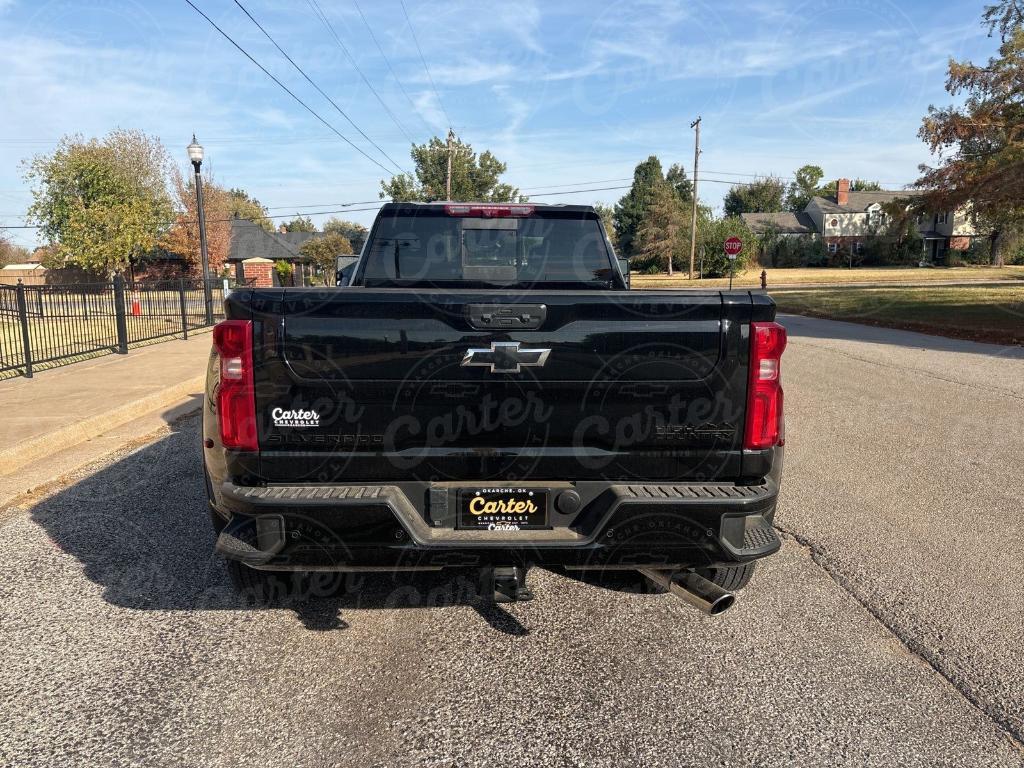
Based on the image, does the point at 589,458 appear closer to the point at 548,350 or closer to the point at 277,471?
the point at 548,350

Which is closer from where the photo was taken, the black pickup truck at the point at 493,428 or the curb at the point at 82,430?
the black pickup truck at the point at 493,428

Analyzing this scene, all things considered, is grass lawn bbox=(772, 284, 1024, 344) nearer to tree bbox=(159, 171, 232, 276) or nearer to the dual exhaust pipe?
the dual exhaust pipe

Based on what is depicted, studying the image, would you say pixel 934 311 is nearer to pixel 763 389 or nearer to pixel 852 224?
pixel 763 389

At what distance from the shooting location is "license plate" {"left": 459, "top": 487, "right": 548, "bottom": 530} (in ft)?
9.82

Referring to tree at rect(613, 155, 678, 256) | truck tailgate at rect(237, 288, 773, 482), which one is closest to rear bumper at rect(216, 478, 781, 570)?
truck tailgate at rect(237, 288, 773, 482)

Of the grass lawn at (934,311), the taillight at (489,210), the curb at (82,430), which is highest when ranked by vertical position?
the taillight at (489,210)

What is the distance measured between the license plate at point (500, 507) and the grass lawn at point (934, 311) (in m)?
16.9

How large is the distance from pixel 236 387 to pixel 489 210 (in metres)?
2.35

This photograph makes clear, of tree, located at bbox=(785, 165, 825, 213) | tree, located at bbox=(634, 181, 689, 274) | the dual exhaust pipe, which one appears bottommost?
the dual exhaust pipe

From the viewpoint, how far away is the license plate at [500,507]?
2.99 meters

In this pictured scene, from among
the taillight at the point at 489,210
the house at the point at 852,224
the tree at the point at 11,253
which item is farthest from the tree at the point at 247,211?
the taillight at the point at 489,210

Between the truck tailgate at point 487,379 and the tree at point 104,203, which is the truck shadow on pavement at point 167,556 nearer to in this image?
the truck tailgate at point 487,379

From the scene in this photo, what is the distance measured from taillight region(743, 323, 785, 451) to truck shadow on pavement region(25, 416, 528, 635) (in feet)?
4.95

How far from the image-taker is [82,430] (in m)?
7.70
